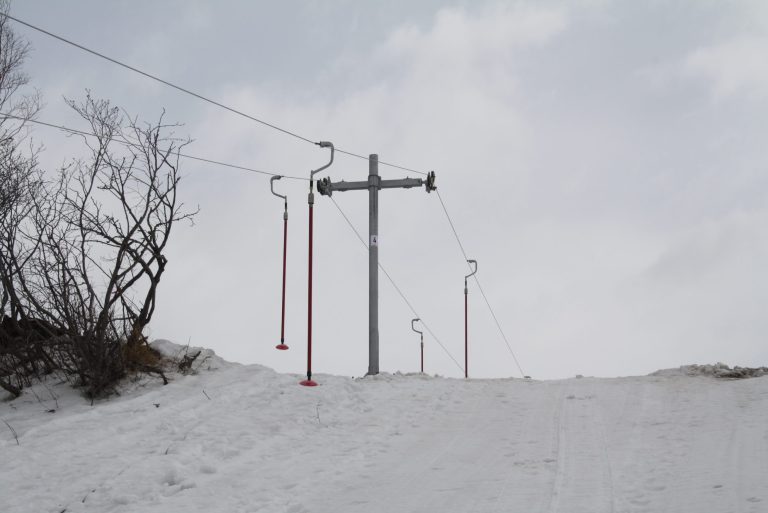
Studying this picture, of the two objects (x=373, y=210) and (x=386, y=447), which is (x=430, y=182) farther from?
(x=386, y=447)

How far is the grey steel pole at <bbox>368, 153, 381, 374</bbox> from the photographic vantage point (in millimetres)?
13688

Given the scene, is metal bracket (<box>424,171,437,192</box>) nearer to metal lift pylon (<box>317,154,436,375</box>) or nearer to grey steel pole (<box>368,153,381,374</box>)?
metal lift pylon (<box>317,154,436,375</box>)

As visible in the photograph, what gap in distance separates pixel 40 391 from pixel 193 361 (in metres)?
2.35

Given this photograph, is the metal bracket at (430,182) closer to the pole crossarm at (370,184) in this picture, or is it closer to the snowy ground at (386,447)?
the pole crossarm at (370,184)

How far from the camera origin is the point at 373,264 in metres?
14.2

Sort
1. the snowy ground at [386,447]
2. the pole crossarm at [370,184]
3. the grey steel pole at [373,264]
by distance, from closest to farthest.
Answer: the snowy ground at [386,447] → the grey steel pole at [373,264] → the pole crossarm at [370,184]

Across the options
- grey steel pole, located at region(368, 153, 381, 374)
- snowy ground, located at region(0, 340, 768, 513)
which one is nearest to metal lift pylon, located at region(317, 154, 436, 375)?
grey steel pole, located at region(368, 153, 381, 374)

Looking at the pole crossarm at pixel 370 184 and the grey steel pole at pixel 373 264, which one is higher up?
the pole crossarm at pixel 370 184

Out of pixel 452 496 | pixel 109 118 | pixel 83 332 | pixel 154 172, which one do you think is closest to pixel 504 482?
pixel 452 496

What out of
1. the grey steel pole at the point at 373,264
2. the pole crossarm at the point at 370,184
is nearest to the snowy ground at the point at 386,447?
the grey steel pole at the point at 373,264

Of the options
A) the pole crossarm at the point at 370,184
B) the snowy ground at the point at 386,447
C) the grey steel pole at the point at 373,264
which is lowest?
the snowy ground at the point at 386,447

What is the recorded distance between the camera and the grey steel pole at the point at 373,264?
13.7 meters

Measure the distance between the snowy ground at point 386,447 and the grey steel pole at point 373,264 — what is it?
2.16 meters

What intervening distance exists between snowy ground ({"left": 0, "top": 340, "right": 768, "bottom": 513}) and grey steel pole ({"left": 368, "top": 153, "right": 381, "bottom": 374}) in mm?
2160
